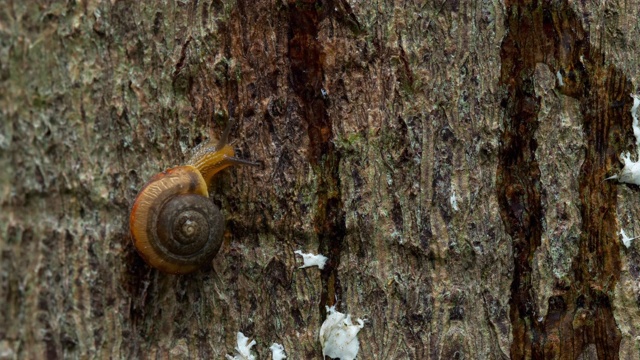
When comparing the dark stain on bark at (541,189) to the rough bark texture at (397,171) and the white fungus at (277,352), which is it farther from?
the white fungus at (277,352)

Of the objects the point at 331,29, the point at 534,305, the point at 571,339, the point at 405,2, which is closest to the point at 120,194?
the point at 331,29

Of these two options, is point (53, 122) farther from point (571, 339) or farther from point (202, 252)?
point (571, 339)

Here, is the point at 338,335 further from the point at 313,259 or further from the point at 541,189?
the point at 541,189

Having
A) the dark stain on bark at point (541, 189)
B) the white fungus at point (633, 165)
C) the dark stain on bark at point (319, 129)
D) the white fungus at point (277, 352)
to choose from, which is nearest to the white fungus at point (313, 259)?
the dark stain on bark at point (319, 129)

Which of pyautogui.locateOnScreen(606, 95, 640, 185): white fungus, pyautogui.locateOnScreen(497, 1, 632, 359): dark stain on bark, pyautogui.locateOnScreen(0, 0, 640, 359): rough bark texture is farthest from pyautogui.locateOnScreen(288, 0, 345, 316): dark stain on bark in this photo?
pyautogui.locateOnScreen(606, 95, 640, 185): white fungus

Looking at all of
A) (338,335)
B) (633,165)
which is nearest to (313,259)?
(338,335)
